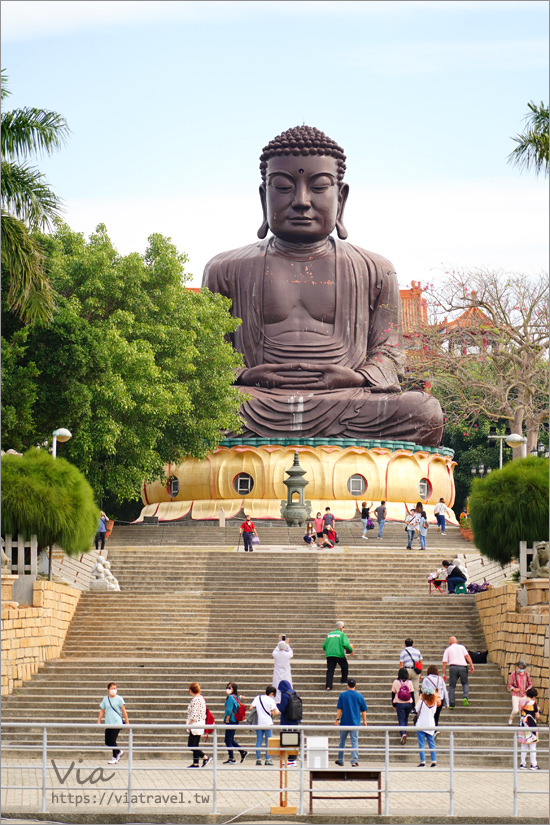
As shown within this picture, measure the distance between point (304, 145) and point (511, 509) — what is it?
17304 millimetres

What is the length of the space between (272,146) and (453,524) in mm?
A: 11112

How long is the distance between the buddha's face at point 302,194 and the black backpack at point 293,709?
22943 millimetres

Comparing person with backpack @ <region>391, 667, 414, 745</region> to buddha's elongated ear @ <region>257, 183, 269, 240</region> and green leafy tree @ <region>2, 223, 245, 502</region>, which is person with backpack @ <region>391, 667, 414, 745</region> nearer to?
green leafy tree @ <region>2, 223, 245, 502</region>

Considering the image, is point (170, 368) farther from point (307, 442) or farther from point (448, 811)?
point (448, 811)

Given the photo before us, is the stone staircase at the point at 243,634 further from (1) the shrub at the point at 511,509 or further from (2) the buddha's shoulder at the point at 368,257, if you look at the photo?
(2) the buddha's shoulder at the point at 368,257

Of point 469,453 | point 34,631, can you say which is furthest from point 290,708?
point 469,453

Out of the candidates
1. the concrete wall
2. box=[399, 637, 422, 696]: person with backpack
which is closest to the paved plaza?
box=[399, 637, 422, 696]: person with backpack

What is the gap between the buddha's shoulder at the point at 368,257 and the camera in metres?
37.6

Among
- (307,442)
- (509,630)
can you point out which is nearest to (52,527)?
(509,630)

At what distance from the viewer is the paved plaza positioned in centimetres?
1180

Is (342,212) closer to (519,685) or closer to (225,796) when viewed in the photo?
(519,685)

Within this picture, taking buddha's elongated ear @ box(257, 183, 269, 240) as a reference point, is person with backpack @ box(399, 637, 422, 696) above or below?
below

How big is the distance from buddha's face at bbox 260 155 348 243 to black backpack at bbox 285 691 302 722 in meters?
22.9

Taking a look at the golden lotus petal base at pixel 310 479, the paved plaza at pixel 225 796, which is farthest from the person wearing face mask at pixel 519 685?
the golden lotus petal base at pixel 310 479
